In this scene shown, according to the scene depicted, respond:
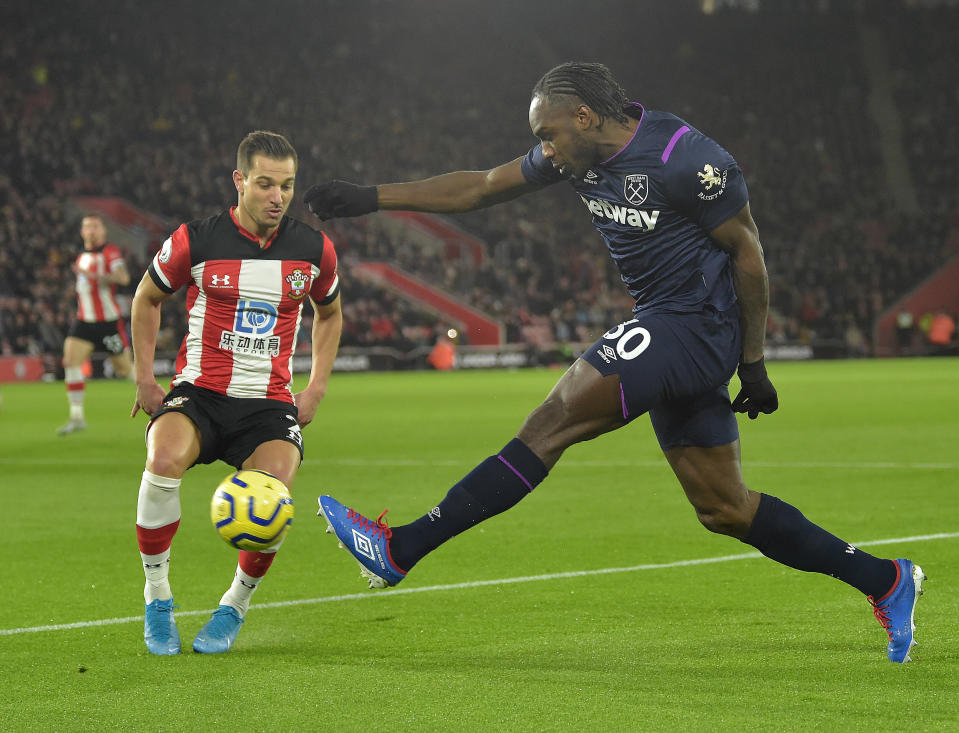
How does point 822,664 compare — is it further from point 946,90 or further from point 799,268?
point 946,90

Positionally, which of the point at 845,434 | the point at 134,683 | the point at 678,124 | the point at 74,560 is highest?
the point at 678,124

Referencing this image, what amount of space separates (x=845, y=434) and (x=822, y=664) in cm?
1047

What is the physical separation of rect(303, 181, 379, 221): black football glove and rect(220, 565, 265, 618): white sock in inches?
58.3

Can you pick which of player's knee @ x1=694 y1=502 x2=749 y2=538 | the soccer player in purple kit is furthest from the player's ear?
player's knee @ x1=694 y1=502 x2=749 y2=538

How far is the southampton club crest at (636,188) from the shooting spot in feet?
15.3

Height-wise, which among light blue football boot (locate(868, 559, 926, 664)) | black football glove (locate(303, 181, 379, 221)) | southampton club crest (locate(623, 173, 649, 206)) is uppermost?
southampton club crest (locate(623, 173, 649, 206))

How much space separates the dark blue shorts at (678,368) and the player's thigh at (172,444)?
1.67 m

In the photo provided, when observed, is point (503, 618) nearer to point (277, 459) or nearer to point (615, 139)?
point (277, 459)

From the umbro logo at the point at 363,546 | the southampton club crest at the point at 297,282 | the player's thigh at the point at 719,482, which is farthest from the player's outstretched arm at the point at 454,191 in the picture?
the umbro logo at the point at 363,546

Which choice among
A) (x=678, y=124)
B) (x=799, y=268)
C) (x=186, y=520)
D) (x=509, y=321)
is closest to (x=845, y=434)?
(x=186, y=520)

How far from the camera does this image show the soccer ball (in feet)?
15.4

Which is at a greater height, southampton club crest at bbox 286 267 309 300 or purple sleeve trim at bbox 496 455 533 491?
southampton club crest at bbox 286 267 309 300

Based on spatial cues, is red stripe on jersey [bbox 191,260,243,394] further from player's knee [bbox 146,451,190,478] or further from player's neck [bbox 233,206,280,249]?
player's knee [bbox 146,451,190,478]

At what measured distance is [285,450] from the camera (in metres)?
5.35
